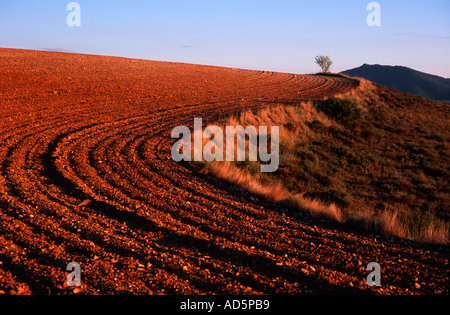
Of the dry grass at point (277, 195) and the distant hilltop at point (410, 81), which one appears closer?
the dry grass at point (277, 195)

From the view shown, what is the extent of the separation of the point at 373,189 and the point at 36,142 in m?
11.9

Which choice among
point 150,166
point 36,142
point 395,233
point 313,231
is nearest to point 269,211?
point 313,231

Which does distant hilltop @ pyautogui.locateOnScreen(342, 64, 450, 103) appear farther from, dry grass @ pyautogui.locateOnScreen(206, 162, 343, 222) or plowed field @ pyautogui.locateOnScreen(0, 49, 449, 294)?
plowed field @ pyautogui.locateOnScreen(0, 49, 449, 294)

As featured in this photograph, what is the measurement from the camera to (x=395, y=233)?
19.7 feet

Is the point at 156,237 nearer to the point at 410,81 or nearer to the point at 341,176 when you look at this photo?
the point at 341,176

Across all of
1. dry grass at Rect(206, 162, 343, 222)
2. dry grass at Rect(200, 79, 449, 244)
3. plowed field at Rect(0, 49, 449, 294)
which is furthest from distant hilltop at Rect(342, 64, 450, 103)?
plowed field at Rect(0, 49, 449, 294)


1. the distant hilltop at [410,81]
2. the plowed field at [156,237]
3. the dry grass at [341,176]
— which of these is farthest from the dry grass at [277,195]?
the distant hilltop at [410,81]

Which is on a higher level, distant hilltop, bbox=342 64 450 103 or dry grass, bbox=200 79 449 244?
distant hilltop, bbox=342 64 450 103

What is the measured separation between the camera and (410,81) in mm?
113750

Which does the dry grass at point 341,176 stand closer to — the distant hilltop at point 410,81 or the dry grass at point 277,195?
the dry grass at point 277,195

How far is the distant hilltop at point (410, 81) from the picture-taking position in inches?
4053

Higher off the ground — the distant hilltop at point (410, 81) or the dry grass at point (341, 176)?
the distant hilltop at point (410, 81)

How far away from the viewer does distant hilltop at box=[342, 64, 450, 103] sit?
102938 millimetres

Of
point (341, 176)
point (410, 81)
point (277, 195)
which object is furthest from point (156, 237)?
point (410, 81)
